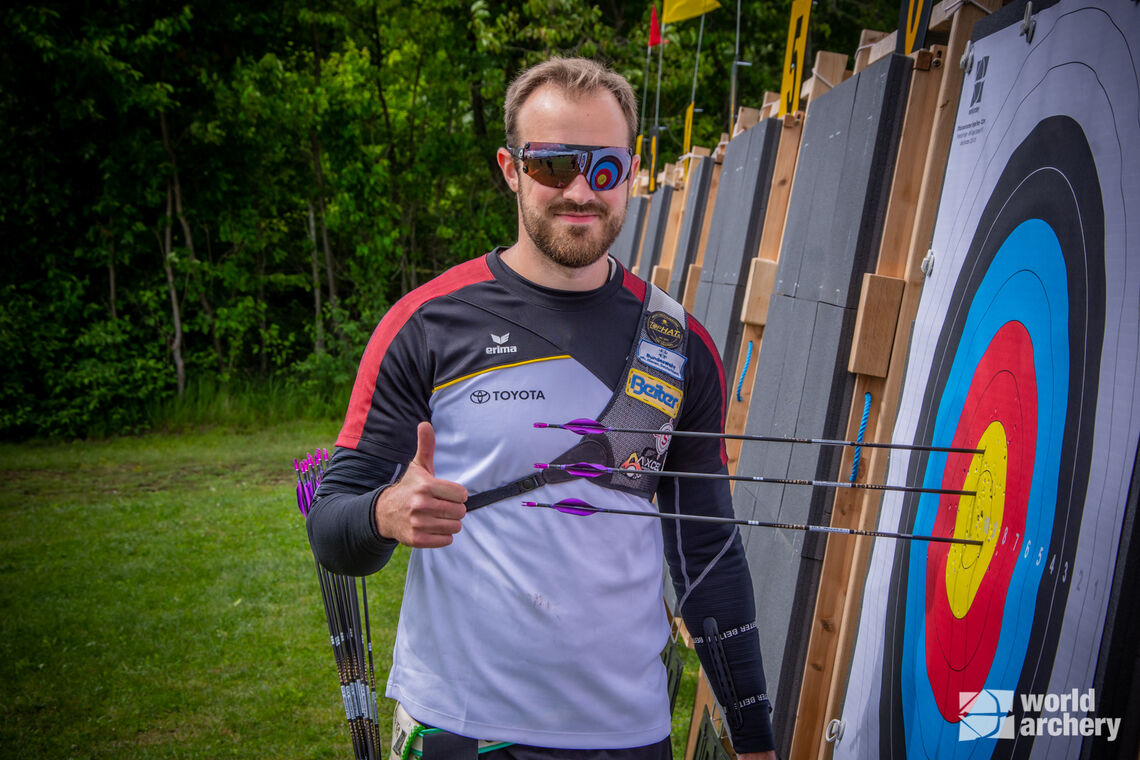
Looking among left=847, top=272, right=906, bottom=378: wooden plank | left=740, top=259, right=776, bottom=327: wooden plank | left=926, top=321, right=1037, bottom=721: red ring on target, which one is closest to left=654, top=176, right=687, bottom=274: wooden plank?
left=740, top=259, right=776, bottom=327: wooden plank

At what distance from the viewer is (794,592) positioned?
249 cm

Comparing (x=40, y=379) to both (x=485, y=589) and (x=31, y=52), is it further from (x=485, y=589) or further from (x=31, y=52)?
(x=485, y=589)

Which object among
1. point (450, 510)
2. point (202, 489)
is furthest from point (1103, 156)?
point (202, 489)

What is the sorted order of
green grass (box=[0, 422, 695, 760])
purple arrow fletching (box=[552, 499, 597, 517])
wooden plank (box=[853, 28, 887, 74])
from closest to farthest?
purple arrow fletching (box=[552, 499, 597, 517]), wooden plank (box=[853, 28, 887, 74]), green grass (box=[0, 422, 695, 760])

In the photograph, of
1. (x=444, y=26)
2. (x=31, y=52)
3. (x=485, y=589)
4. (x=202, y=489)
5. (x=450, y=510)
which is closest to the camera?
(x=450, y=510)

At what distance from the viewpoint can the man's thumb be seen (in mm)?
1553

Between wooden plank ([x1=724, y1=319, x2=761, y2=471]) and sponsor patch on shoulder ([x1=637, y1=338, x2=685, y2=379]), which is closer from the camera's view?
sponsor patch on shoulder ([x1=637, y1=338, x2=685, y2=379])

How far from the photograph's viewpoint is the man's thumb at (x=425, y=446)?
5.09 ft

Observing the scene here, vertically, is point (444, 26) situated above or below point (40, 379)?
above

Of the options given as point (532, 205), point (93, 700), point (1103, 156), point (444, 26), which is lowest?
point (93, 700)

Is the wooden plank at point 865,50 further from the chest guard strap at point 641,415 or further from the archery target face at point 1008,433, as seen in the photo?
the chest guard strap at point 641,415

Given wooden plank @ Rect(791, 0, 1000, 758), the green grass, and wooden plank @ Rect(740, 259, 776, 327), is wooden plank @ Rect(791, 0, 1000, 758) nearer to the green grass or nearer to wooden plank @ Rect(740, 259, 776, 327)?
wooden plank @ Rect(740, 259, 776, 327)

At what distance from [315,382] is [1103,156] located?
11602 millimetres

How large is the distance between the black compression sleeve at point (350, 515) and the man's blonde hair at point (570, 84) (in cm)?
71
